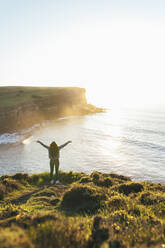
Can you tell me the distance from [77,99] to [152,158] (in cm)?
8070

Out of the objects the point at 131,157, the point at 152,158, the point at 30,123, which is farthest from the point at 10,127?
the point at 152,158

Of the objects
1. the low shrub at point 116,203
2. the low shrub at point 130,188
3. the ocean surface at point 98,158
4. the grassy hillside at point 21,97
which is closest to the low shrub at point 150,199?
the low shrub at point 116,203

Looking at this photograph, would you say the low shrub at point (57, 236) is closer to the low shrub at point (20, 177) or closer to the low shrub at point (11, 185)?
the low shrub at point (11, 185)

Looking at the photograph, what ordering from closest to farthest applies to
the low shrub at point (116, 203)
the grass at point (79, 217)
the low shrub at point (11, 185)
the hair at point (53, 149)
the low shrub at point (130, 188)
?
the grass at point (79, 217)
the low shrub at point (116, 203)
the low shrub at point (130, 188)
the low shrub at point (11, 185)
the hair at point (53, 149)

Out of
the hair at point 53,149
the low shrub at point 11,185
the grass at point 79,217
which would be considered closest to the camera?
the grass at point 79,217

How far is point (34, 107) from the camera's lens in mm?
66188

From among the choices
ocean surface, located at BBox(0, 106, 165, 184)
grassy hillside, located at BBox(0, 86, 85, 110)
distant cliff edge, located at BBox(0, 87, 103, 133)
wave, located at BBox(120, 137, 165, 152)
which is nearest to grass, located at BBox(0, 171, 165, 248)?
ocean surface, located at BBox(0, 106, 165, 184)

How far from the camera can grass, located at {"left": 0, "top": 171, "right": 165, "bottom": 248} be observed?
2871 mm

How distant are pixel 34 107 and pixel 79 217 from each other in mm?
63778

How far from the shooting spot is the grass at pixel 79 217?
2.87m

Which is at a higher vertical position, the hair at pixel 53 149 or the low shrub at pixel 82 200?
the hair at pixel 53 149

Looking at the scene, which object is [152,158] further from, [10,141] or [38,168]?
[10,141]

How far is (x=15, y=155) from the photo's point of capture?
29.4 metres

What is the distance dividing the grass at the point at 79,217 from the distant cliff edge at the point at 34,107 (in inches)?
1665
